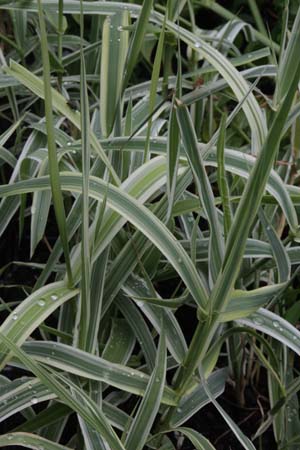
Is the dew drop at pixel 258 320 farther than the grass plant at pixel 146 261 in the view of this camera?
Yes

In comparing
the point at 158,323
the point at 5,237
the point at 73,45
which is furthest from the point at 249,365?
the point at 73,45

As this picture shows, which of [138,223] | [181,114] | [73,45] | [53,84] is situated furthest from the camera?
[73,45]

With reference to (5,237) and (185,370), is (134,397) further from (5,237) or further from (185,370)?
(5,237)

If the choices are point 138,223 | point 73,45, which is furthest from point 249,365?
point 73,45

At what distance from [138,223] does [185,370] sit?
0.18 metres

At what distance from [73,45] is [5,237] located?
397 mm

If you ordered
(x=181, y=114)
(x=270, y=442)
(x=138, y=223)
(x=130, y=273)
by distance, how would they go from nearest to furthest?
1. (x=181, y=114)
2. (x=138, y=223)
3. (x=130, y=273)
4. (x=270, y=442)

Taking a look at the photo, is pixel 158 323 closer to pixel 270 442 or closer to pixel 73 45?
pixel 270 442

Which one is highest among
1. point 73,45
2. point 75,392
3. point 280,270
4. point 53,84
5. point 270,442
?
point 73,45

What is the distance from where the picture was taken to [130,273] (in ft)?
2.93

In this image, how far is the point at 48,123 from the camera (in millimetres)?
684

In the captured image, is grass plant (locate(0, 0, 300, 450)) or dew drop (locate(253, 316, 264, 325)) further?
dew drop (locate(253, 316, 264, 325))

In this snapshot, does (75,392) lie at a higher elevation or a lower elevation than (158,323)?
lower

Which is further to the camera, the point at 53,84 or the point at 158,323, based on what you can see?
the point at 53,84
